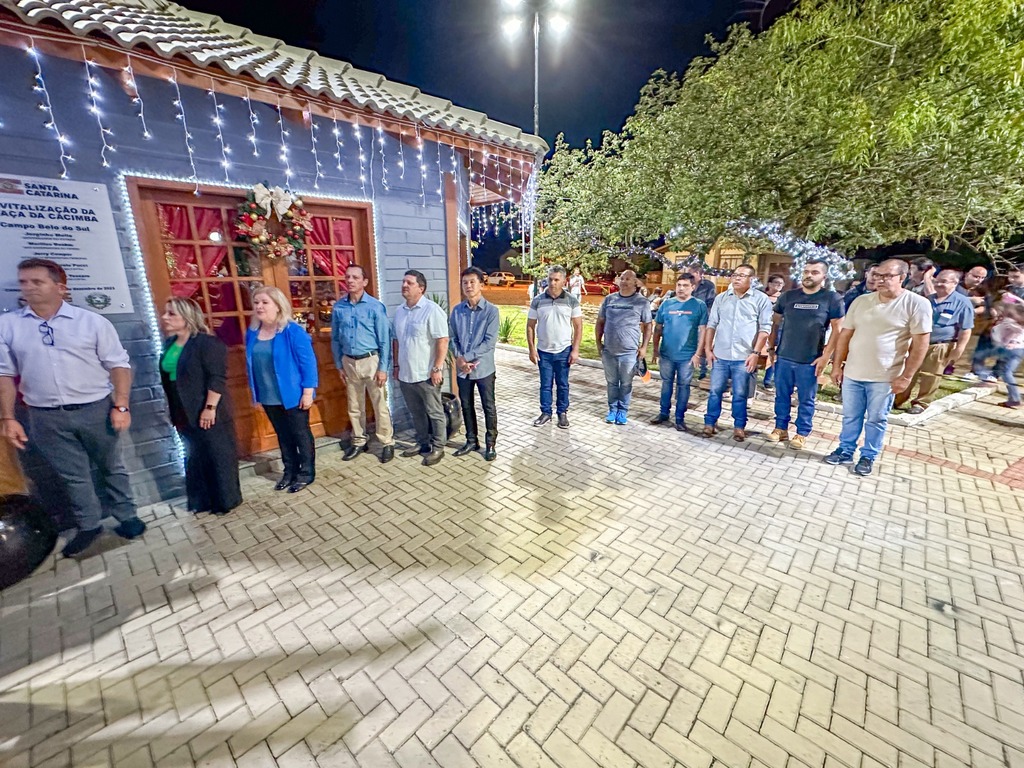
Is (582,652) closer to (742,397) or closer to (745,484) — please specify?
(745,484)

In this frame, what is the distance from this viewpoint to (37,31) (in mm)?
2877

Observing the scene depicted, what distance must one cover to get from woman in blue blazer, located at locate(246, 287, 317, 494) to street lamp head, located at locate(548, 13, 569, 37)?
1027cm

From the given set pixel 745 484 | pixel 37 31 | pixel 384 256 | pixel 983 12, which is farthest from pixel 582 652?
pixel 983 12

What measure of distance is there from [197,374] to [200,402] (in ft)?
0.78

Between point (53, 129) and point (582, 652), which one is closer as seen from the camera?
point (582, 652)

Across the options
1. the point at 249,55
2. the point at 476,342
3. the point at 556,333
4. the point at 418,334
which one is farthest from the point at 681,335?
the point at 249,55

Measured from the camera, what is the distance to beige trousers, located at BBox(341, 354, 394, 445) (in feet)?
14.8

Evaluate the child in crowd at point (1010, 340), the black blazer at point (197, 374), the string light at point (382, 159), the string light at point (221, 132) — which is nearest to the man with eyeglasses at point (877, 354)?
the child in crowd at point (1010, 340)

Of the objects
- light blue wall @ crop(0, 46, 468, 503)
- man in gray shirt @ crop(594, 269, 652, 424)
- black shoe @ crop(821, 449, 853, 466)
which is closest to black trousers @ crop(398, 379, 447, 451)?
light blue wall @ crop(0, 46, 468, 503)

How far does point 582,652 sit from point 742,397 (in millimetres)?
3808

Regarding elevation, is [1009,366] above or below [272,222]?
below

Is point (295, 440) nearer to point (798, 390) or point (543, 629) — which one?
point (543, 629)

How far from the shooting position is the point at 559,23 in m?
9.97

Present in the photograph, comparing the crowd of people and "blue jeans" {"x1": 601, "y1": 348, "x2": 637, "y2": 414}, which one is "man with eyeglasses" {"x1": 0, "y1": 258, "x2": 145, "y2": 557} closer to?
the crowd of people
